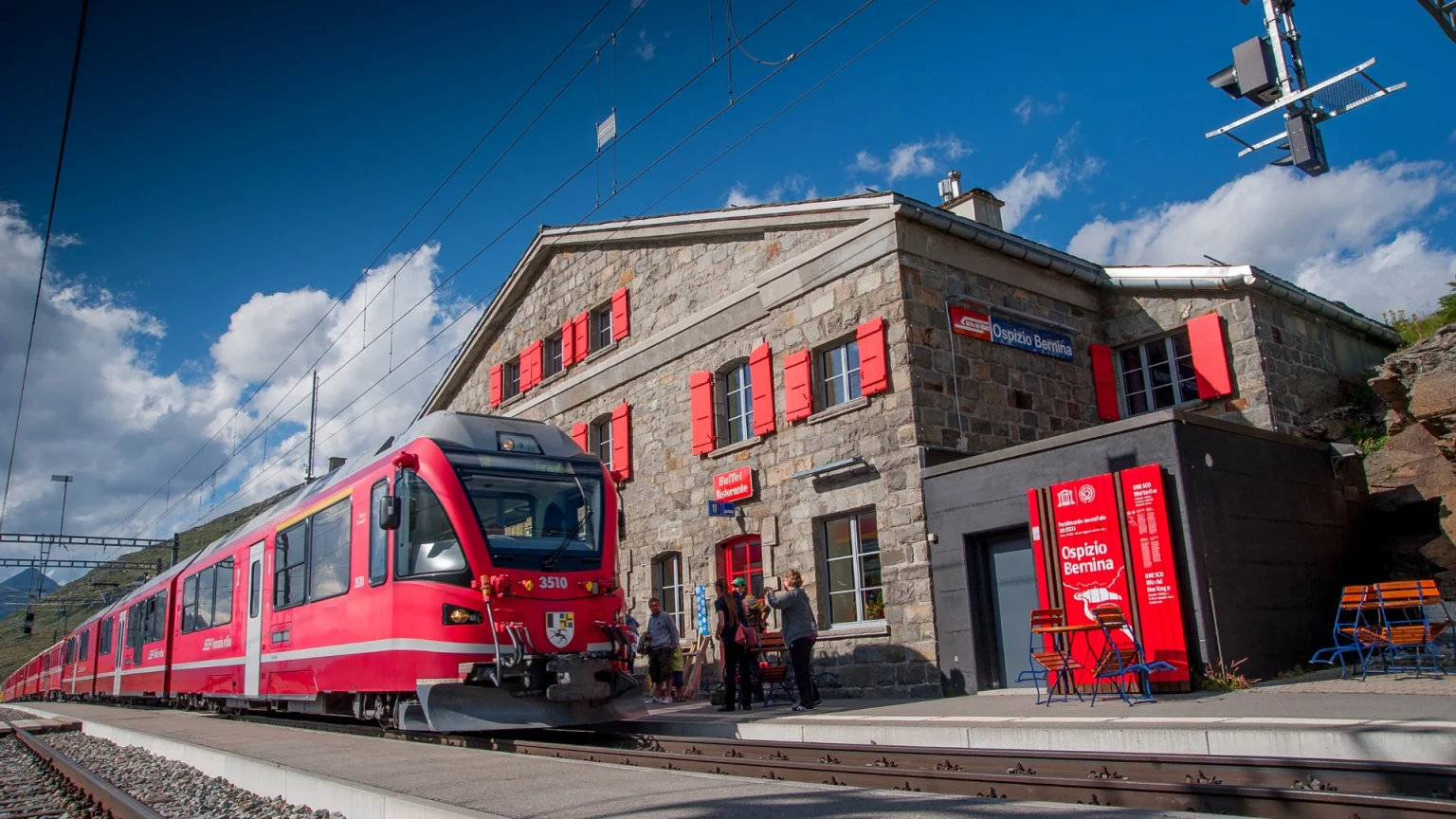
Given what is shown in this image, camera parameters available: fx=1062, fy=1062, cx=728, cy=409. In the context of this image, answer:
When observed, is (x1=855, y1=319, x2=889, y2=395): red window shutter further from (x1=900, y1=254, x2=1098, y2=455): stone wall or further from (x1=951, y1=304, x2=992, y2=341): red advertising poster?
(x1=951, y1=304, x2=992, y2=341): red advertising poster

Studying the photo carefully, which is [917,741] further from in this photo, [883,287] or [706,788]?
[883,287]

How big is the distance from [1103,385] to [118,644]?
68.8 feet

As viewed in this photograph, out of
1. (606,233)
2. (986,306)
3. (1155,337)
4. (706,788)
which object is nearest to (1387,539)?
(1155,337)

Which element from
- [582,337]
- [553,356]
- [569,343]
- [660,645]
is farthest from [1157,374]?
[553,356]

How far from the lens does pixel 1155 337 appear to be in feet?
54.2

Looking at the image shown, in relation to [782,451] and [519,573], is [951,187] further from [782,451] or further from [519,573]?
[519,573]

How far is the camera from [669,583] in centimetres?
1833

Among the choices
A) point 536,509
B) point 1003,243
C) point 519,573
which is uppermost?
point 1003,243

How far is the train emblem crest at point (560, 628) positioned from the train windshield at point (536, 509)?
45cm

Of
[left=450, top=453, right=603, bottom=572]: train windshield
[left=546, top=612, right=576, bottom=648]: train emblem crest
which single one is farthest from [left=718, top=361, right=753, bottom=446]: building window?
[left=546, top=612, right=576, bottom=648]: train emblem crest

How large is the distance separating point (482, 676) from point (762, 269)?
9.23 meters

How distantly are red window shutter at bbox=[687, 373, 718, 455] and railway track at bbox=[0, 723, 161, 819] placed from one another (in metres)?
9.44

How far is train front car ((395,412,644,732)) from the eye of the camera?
9.40 metres

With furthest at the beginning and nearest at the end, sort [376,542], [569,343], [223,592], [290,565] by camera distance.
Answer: [569,343] → [223,592] → [290,565] → [376,542]
